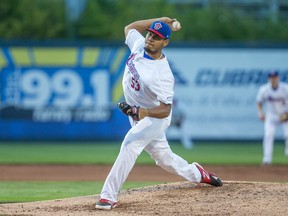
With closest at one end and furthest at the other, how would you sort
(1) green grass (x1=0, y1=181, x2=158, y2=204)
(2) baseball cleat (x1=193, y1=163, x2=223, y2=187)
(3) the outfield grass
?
1. (2) baseball cleat (x1=193, y1=163, x2=223, y2=187)
2. (1) green grass (x1=0, y1=181, x2=158, y2=204)
3. (3) the outfield grass

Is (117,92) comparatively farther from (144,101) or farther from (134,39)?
(144,101)

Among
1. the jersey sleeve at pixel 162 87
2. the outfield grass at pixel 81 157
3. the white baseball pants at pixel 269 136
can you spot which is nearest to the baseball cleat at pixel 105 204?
the jersey sleeve at pixel 162 87

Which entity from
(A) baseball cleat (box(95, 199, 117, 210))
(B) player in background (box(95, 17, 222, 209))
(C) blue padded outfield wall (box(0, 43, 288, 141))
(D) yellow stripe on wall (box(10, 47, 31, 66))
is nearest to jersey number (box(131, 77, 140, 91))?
(B) player in background (box(95, 17, 222, 209))

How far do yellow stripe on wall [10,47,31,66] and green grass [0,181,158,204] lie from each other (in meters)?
9.22

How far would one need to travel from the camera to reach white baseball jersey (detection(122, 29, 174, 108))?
9.02m

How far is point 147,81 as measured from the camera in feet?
29.5

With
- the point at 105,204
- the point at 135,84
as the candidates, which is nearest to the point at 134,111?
the point at 135,84

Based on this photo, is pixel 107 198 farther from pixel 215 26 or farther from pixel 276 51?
pixel 215 26

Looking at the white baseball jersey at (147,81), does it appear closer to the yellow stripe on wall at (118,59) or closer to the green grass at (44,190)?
the green grass at (44,190)

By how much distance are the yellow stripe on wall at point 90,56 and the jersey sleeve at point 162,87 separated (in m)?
13.5

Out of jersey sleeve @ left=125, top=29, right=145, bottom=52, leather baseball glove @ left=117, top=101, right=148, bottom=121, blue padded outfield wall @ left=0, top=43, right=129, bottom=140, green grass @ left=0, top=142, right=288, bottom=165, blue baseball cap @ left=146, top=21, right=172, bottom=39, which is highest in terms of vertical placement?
blue baseball cap @ left=146, top=21, right=172, bottom=39

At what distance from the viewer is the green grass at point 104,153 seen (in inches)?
703

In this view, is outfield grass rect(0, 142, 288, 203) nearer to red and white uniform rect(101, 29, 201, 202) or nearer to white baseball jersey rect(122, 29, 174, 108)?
red and white uniform rect(101, 29, 201, 202)

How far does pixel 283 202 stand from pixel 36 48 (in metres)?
14.3
